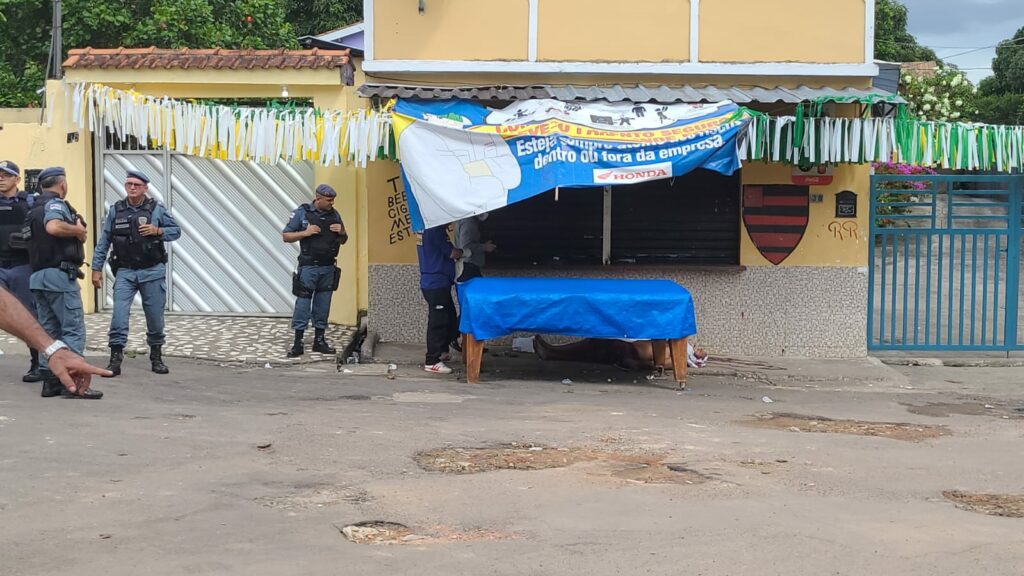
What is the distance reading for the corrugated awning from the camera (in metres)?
10.6

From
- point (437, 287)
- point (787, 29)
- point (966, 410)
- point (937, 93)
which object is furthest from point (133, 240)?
point (937, 93)

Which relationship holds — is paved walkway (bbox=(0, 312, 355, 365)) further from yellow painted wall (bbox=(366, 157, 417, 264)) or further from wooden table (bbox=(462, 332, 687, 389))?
wooden table (bbox=(462, 332, 687, 389))

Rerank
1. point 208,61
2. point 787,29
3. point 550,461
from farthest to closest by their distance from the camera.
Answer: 1. point 208,61
2. point 787,29
3. point 550,461

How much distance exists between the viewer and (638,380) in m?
10.4

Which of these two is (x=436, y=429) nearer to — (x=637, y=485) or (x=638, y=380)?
(x=637, y=485)

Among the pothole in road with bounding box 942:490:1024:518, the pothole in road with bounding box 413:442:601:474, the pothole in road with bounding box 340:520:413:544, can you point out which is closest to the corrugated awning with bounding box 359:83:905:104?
the pothole in road with bounding box 413:442:601:474

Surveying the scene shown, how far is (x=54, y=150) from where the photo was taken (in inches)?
496

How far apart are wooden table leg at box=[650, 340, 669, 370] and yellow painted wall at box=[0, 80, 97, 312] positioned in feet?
22.5

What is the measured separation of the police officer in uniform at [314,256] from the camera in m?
10.8

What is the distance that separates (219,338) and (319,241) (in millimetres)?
1763

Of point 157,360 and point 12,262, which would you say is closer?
point 12,262

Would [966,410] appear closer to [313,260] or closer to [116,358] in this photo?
[313,260]

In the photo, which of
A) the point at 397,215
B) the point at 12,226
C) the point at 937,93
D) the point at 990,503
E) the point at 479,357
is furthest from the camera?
the point at 937,93

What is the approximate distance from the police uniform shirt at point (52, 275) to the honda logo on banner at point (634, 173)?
14.8 feet
